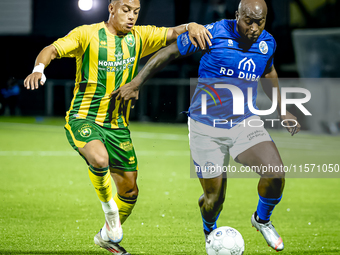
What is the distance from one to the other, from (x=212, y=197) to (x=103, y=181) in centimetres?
97

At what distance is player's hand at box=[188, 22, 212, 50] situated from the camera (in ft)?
14.6

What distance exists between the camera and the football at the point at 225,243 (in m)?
4.28

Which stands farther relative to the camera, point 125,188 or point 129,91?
point 125,188

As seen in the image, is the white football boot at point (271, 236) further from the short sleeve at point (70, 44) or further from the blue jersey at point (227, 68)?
the short sleeve at point (70, 44)

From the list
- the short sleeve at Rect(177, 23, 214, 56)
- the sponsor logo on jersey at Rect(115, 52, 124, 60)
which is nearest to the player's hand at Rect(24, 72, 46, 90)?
the sponsor logo on jersey at Rect(115, 52, 124, 60)

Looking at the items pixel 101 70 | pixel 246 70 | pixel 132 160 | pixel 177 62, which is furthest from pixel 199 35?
pixel 177 62

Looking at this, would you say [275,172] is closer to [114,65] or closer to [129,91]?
[129,91]

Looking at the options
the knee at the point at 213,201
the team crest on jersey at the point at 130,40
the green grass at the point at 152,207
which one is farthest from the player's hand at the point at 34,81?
the knee at the point at 213,201

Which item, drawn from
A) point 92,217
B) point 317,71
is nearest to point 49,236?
point 92,217

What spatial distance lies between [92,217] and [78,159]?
512 centimetres

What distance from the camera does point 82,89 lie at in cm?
465

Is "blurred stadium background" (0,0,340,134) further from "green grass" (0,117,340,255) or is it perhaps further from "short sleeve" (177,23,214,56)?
"short sleeve" (177,23,214,56)

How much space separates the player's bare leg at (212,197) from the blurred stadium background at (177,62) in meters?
9.61

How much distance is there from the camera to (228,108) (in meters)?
4.63
